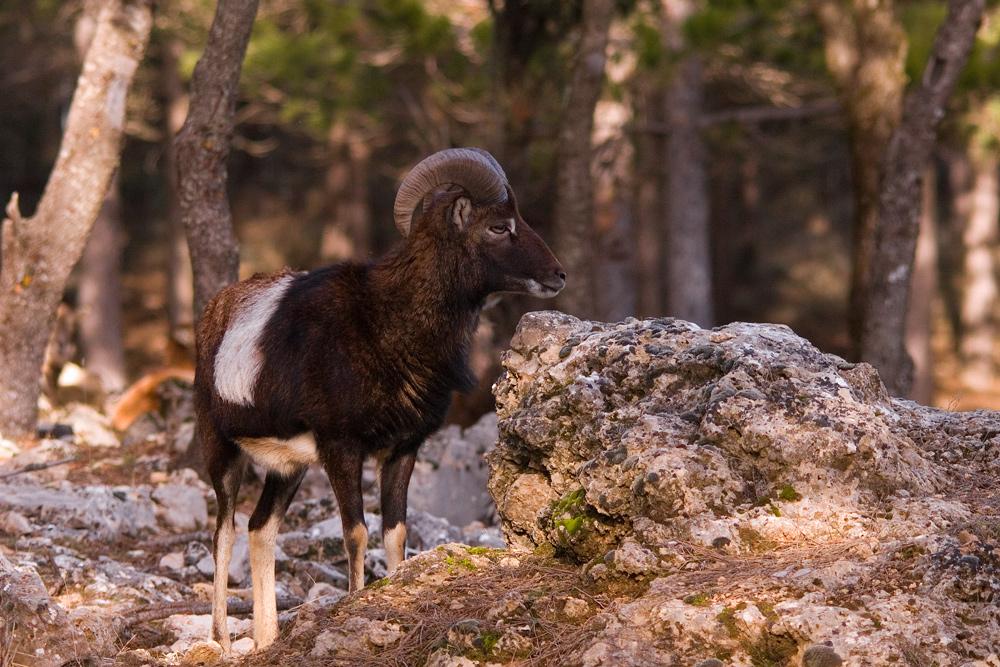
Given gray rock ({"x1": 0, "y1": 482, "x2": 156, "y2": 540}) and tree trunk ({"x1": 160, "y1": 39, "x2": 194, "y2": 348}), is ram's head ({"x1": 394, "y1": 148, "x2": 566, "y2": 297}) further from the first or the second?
tree trunk ({"x1": 160, "y1": 39, "x2": 194, "y2": 348})

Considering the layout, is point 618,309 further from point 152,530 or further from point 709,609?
point 709,609

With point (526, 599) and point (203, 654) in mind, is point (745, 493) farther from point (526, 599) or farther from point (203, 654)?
point (203, 654)

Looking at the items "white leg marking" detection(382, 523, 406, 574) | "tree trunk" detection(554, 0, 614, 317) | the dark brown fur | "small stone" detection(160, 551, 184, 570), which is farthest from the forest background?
"small stone" detection(160, 551, 184, 570)

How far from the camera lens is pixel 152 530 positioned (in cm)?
966

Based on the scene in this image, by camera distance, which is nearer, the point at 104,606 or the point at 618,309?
the point at 104,606

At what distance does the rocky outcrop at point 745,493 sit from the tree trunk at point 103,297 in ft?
63.4

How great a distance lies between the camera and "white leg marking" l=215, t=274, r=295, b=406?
739 centimetres

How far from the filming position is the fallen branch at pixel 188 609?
7.36m

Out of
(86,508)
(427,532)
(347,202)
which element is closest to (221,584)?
(427,532)

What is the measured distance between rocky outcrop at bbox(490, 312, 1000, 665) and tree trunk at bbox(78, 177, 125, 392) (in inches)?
760

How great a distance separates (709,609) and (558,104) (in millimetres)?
13541

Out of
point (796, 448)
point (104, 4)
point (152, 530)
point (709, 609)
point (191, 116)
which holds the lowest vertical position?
point (152, 530)

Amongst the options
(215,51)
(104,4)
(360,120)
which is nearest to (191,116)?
(215,51)

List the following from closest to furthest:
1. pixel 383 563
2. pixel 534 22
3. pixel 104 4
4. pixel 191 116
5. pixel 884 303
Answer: pixel 383 563
pixel 191 116
pixel 104 4
pixel 884 303
pixel 534 22
